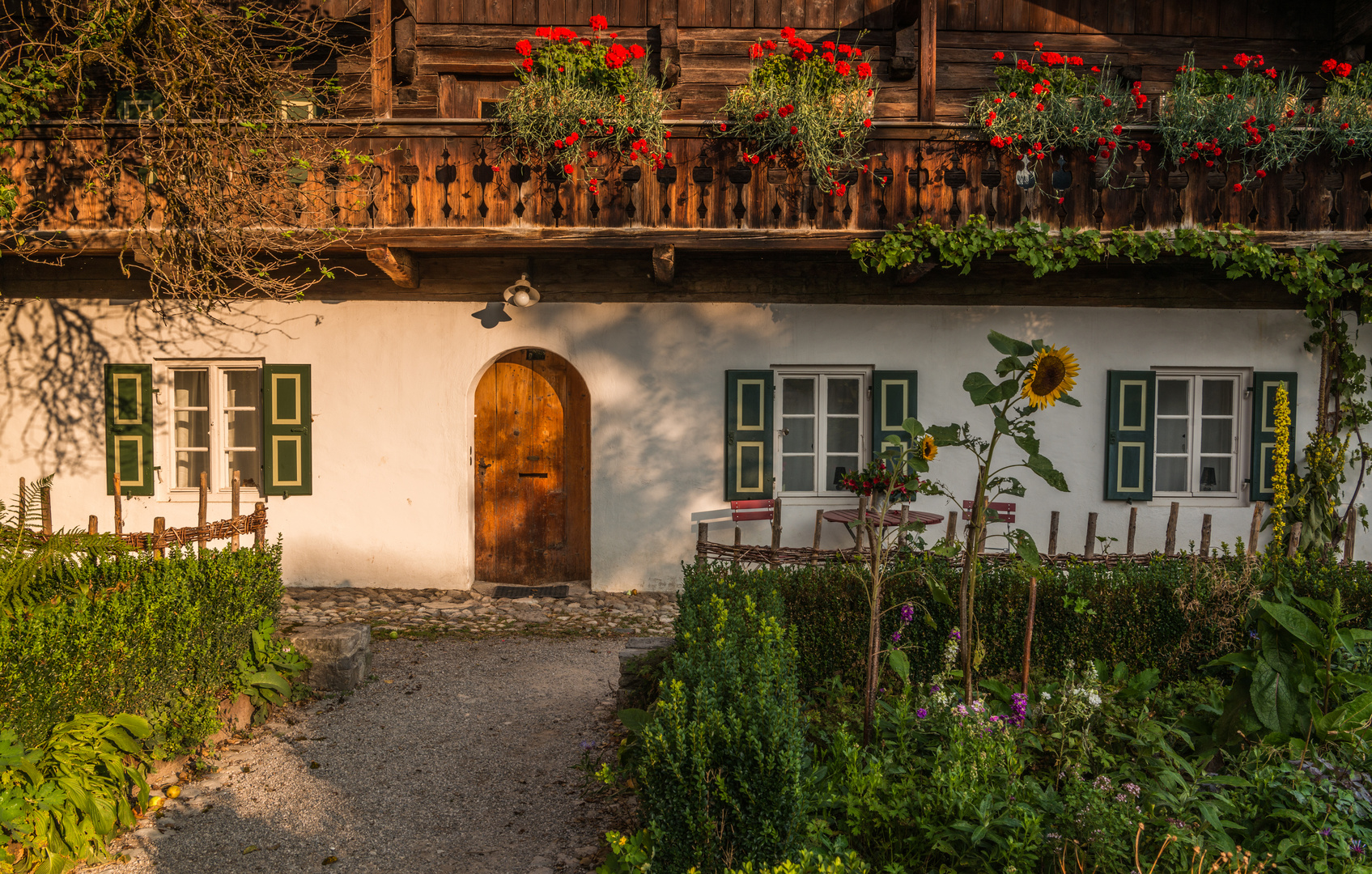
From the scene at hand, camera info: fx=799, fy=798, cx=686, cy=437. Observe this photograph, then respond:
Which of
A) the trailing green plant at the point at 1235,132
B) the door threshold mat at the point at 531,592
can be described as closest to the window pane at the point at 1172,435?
the trailing green plant at the point at 1235,132

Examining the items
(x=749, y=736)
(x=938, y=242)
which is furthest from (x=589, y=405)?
(x=749, y=736)

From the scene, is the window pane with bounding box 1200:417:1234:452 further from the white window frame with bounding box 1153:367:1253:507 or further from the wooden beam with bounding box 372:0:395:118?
the wooden beam with bounding box 372:0:395:118

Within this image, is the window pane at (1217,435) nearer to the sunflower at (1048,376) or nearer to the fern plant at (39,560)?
the sunflower at (1048,376)

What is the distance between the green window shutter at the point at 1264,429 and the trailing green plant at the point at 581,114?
605 cm

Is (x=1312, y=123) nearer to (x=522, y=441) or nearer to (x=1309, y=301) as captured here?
(x=1309, y=301)

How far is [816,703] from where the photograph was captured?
3896mm

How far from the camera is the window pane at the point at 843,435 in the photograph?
7777mm

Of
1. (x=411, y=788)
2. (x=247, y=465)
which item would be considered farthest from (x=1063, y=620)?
(x=247, y=465)

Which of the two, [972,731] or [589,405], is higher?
[589,405]

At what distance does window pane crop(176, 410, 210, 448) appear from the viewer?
7.74 meters

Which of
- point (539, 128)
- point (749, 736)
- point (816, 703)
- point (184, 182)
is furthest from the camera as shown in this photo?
point (539, 128)

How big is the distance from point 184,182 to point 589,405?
3.67m

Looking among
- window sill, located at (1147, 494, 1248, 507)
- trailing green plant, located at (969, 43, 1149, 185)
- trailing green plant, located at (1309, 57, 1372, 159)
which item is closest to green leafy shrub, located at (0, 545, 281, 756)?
trailing green plant, located at (969, 43, 1149, 185)

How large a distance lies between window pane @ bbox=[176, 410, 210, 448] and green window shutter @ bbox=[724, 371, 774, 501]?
16.6 ft
